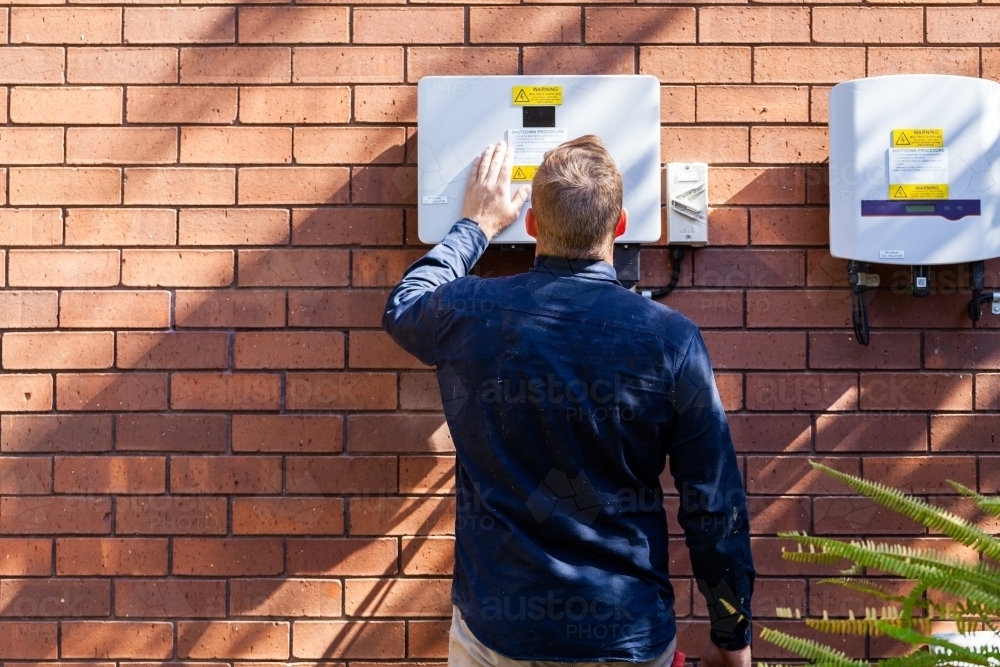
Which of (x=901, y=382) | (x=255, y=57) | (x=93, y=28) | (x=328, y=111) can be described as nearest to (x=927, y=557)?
(x=901, y=382)

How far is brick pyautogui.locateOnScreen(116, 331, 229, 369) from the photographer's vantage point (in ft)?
8.21

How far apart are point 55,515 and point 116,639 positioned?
0.38 m

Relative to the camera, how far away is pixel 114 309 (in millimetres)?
2512

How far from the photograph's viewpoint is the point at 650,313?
74.0 inches

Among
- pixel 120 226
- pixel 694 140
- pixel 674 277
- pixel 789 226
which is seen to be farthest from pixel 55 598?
pixel 789 226

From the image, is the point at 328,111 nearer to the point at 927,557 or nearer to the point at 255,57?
the point at 255,57

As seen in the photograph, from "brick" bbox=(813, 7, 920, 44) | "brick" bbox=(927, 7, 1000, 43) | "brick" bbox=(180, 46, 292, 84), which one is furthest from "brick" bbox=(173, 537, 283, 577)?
"brick" bbox=(927, 7, 1000, 43)

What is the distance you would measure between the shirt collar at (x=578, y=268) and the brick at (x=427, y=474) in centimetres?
79

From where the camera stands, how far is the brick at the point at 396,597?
8.19 ft

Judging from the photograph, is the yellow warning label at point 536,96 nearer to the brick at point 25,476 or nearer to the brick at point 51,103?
the brick at point 51,103

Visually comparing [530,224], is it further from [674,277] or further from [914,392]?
[914,392]

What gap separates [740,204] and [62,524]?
2080mm

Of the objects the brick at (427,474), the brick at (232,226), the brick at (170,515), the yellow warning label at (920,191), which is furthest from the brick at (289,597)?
the yellow warning label at (920,191)

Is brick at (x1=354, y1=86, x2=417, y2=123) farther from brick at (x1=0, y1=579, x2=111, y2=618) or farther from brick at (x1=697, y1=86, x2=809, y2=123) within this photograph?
brick at (x1=0, y1=579, x2=111, y2=618)
